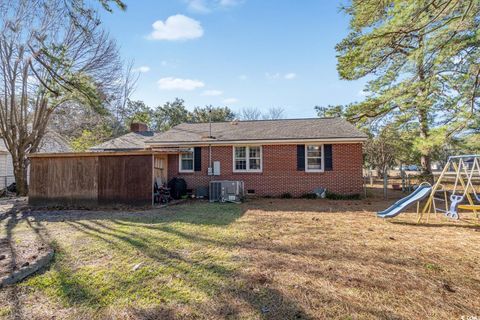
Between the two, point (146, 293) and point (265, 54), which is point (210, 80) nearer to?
point (265, 54)

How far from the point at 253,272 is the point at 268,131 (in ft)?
34.1

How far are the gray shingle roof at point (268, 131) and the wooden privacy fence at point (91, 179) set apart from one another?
370 centimetres

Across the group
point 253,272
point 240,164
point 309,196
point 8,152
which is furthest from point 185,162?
point 8,152

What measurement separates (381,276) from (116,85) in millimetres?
16323

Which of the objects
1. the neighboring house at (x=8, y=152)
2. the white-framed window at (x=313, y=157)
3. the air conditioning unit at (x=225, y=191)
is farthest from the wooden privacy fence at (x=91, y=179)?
the neighboring house at (x=8, y=152)

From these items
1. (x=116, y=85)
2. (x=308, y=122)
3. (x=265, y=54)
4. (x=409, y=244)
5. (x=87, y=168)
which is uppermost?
(x=265, y=54)

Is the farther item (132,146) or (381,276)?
(132,146)

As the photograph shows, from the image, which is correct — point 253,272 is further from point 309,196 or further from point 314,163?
point 314,163

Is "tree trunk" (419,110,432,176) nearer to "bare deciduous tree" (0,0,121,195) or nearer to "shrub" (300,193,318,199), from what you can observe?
"shrub" (300,193,318,199)

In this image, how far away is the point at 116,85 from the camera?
15.5m

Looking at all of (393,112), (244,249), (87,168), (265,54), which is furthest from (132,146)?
(393,112)

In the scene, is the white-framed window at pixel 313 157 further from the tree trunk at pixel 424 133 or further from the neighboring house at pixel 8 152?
the neighboring house at pixel 8 152

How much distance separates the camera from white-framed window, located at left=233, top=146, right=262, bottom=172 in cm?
1272

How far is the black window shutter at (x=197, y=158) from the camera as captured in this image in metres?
13.0
